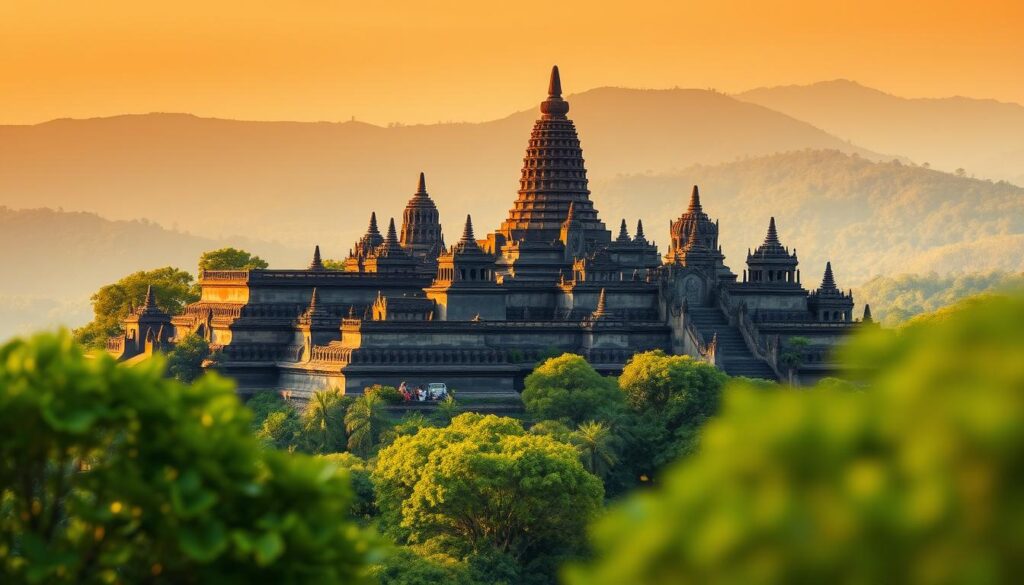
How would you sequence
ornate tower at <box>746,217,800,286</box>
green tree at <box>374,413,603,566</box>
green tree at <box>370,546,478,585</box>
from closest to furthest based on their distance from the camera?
green tree at <box>370,546,478,585</box>, green tree at <box>374,413,603,566</box>, ornate tower at <box>746,217,800,286</box>

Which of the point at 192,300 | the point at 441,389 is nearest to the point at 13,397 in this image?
the point at 441,389

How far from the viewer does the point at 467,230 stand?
12606 cm

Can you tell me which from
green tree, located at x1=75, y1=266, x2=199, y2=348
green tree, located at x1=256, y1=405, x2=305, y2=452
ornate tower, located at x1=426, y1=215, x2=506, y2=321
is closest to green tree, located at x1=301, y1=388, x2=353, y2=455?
green tree, located at x1=256, y1=405, x2=305, y2=452

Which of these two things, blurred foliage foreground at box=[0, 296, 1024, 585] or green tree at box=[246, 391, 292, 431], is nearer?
blurred foliage foreground at box=[0, 296, 1024, 585]

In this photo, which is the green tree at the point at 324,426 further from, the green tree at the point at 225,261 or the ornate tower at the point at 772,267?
the green tree at the point at 225,261

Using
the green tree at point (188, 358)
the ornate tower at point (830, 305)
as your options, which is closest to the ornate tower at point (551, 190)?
the ornate tower at point (830, 305)

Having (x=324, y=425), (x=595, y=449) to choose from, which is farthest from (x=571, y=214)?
→ (x=595, y=449)

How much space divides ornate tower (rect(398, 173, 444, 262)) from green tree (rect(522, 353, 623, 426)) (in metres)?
56.0

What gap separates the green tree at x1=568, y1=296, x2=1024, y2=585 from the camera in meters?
17.0

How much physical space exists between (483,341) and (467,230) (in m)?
12.5

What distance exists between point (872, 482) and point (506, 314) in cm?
10612

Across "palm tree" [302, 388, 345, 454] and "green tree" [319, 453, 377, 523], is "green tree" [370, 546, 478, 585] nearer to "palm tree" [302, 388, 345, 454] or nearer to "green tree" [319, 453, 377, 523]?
"green tree" [319, 453, 377, 523]

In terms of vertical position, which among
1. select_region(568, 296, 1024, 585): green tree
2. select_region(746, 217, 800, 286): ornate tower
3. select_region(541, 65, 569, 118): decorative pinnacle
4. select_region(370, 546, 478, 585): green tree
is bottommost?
select_region(370, 546, 478, 585): green tree

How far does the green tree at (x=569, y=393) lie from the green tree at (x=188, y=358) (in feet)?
69.4
